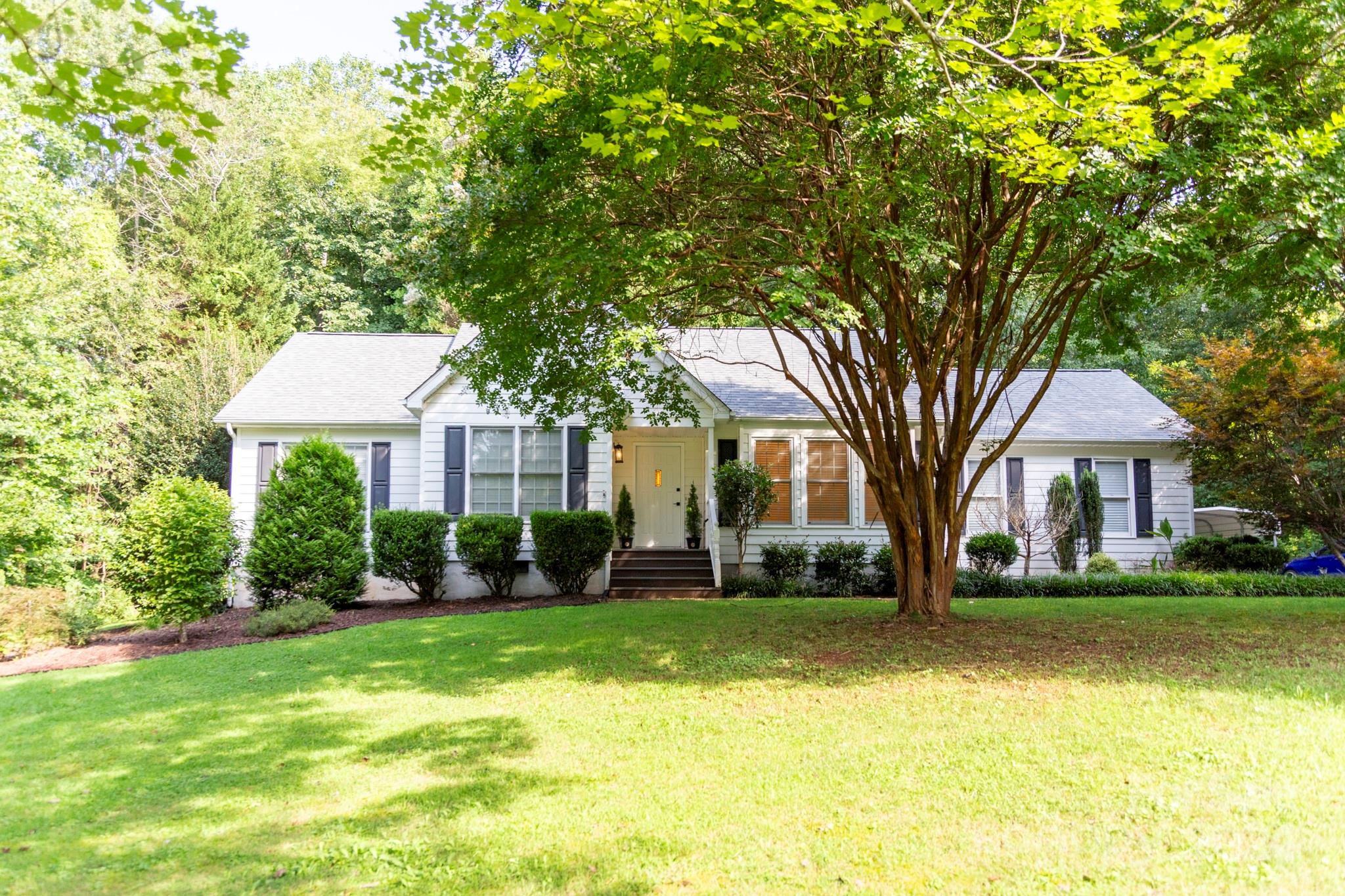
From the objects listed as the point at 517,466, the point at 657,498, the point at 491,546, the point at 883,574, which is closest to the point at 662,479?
the point at 657,498

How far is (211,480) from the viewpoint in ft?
67.2

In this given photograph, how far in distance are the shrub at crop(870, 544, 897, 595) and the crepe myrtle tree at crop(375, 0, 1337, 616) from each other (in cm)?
535

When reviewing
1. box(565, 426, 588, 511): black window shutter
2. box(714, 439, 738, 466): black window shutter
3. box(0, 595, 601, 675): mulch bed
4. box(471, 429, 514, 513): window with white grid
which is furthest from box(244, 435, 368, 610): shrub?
box(714, 439, 738, 466): black window shutter

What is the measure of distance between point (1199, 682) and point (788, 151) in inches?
227

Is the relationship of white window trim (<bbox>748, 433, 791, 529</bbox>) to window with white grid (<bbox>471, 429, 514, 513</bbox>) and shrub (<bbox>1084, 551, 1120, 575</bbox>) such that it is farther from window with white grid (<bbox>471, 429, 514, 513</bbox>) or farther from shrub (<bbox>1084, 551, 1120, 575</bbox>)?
shrub (<bbox>1084, 551, 1120, 575</bbox>)

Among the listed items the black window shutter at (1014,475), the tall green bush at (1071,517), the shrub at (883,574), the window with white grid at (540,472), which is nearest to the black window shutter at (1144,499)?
the tall green bush at (1071,517)

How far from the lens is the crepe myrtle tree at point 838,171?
5840mm

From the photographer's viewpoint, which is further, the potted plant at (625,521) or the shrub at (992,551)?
the potted plant at (625,521)

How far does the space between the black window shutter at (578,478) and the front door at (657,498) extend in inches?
68.9

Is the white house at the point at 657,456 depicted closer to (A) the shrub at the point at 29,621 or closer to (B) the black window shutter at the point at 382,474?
(B) the black window shutter at the point at 382,474

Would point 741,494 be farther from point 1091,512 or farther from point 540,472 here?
point 1091,512

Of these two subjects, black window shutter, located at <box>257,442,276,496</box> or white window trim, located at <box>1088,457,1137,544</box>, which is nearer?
black window shutter, located at <box>257,442,276,496</box>

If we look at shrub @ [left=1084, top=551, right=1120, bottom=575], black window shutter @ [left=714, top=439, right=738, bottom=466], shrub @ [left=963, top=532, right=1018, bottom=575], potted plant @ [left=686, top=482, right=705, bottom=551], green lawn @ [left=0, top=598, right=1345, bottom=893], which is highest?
black window shutter @ [left=714, top=439, right=738, bottom=466]

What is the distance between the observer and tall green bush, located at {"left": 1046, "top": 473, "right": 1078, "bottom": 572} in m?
15.9
